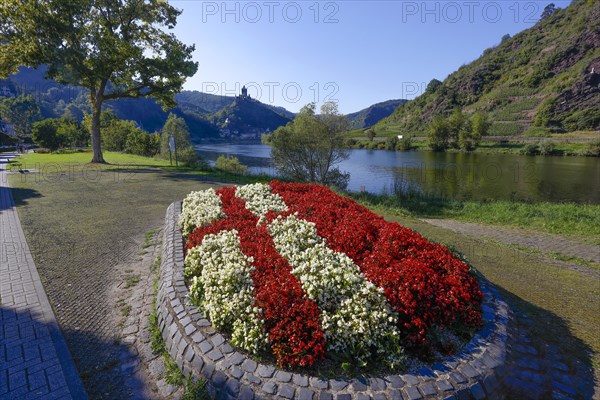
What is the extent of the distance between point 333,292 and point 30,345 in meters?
4.37

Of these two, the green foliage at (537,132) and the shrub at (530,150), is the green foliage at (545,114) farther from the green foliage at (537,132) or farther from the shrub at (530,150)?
the shrub at (530,150)

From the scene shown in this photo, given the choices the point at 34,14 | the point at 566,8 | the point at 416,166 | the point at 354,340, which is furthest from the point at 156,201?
the point at 566,8

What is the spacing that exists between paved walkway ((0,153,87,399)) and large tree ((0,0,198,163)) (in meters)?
21.6

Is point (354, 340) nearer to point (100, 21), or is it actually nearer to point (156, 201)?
point (156, 201)

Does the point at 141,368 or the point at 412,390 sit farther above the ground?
the point at 412,390

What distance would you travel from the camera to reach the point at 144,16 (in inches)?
958

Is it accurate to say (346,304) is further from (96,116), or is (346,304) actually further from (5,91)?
(5,91)

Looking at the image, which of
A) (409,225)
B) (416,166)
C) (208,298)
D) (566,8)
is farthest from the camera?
(566,8)

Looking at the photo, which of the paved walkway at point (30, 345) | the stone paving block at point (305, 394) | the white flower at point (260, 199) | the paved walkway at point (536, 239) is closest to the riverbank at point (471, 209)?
the paved walkway at point (536, 239)

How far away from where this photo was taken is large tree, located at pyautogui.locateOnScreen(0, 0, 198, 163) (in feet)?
71.4

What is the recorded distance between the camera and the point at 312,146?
1102 inches

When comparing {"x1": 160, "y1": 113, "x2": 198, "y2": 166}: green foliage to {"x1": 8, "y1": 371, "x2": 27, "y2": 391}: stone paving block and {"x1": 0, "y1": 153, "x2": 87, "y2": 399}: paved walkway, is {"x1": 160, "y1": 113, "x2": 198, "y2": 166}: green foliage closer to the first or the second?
{"x1": 0, "y1": 153, "x2": 87, "y2": 399}: paved walkway

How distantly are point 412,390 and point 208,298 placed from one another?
9.29 ft

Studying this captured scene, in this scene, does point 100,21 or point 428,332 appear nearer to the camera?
point 428,332
